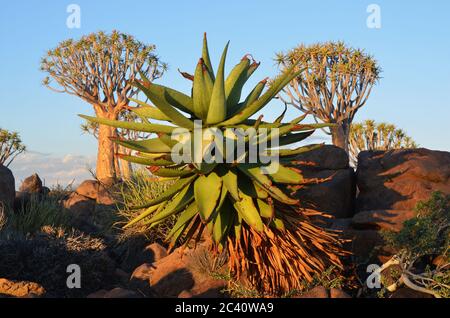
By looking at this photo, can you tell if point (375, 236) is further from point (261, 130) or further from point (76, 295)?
point (76, 295)

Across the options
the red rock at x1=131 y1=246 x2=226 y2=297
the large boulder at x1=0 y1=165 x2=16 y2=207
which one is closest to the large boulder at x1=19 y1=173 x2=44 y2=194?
the large boulder at x1=0 y1=165 x2=16 y2=207

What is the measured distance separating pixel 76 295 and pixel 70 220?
4.35 metres

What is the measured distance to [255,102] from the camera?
5.74 meters

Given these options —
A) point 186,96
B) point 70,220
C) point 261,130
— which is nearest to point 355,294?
point 261,130

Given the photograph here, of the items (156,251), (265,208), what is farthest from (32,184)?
(265,208)

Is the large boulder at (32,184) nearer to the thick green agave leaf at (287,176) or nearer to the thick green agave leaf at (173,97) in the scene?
the thick green agave leaf at (173,97)

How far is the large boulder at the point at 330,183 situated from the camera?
885 centimetres

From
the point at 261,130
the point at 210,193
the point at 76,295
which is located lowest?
the point at 76,295

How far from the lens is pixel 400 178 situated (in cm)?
919

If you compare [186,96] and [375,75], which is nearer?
[186,96]

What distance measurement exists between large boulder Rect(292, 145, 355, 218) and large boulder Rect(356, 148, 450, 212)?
231 mm

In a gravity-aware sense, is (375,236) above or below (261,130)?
below

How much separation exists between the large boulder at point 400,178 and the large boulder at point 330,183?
231 millimetres

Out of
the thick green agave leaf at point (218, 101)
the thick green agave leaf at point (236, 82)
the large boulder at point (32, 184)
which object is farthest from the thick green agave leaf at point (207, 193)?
the large boulder at point (32, 184)
